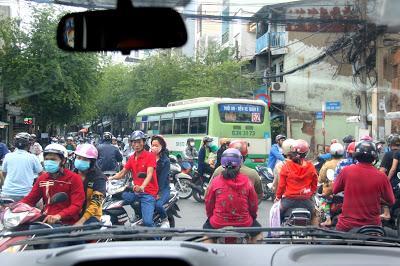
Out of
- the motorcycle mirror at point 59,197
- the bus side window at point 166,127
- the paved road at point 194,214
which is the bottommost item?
the paved road at point 194,214

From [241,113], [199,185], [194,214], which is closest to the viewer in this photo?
[194,214]

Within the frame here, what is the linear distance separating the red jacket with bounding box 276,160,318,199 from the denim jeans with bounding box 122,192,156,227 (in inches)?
71.2

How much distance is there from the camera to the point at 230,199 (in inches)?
219

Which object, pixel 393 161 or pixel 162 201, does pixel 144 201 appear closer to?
pixel 162 201

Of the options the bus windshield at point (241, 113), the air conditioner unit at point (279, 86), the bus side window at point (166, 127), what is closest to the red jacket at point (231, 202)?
the bus windshield at point (241, 113)

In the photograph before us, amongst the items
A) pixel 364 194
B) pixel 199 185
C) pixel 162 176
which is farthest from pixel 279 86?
pixel 364 194

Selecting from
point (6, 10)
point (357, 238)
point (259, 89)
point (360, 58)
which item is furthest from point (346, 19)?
point (357, 238)

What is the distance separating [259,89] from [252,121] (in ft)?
31.1

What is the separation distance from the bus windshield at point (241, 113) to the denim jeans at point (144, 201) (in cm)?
1093

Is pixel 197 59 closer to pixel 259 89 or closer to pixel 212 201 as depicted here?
pixel 259 89

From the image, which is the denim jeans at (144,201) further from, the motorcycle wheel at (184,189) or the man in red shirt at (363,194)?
the motorcycle wheel at (184,189)

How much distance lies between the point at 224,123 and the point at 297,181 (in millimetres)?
12059

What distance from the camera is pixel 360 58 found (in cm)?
2208

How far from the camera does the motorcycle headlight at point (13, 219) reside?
195 inches
